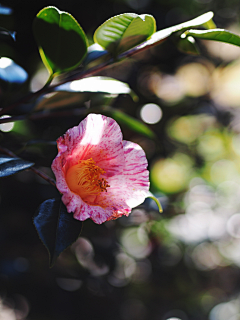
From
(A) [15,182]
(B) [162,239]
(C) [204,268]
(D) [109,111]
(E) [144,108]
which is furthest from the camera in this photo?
(C) [204,268]

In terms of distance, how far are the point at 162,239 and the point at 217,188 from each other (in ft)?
1.92

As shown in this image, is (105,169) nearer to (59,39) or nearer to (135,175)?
(135,175)

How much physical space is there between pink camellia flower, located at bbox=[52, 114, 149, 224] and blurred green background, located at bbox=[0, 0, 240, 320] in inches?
7.6

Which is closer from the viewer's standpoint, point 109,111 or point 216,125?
point 109,111

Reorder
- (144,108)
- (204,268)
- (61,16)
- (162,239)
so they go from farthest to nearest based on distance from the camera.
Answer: (204,268), (162,239), (144,108), (61,16)

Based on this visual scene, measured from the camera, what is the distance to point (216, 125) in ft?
6.33

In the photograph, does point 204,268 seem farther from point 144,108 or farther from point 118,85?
point 118,85

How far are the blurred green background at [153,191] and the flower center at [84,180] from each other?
0.61 ft

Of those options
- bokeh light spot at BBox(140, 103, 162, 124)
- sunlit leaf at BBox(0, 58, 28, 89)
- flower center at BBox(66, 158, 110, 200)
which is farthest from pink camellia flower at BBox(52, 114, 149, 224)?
bokeh light spot at BBox(140, 103, 162, 124)

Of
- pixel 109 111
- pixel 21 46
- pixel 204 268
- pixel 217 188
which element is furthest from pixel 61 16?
pixel 204 268

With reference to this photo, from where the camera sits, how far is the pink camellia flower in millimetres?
471

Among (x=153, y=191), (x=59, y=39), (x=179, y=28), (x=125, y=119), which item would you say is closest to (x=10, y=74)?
(x=59, y=39)

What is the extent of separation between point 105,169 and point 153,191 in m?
0.64

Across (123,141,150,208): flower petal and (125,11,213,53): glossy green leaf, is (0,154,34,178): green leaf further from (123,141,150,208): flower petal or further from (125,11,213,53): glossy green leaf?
(125,11,213,53): glossy green leaf
